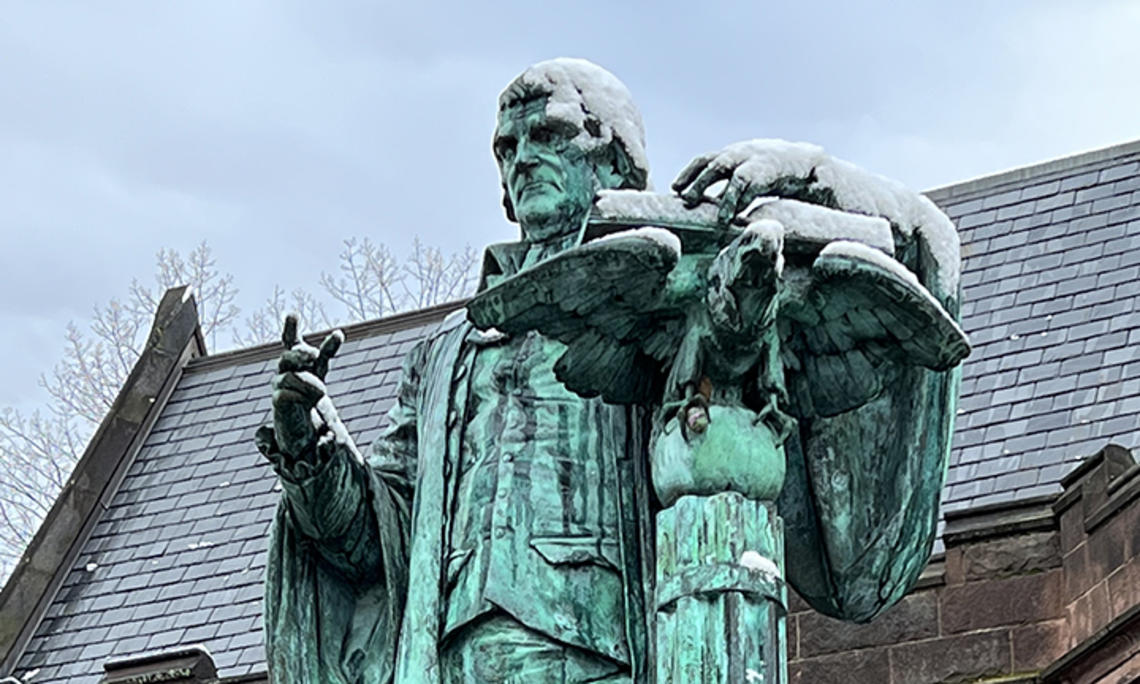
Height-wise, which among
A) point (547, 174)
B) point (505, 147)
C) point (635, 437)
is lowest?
point (635, 437)

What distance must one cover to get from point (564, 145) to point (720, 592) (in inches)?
62.6

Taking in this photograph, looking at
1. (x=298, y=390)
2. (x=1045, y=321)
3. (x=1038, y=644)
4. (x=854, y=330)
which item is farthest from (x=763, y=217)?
(x=1045, y=321)

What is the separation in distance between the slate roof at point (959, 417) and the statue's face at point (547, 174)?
16.3m

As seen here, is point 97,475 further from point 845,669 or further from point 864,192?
point 864,192

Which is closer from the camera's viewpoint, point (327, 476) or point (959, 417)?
point (327, 476)

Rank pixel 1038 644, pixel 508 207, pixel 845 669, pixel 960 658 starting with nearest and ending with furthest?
1. pixel 508 207
2. pixel 1038 644
3. pixel 960 658
4. pixel 845 669

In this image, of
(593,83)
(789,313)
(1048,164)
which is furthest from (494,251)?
(1048,164)

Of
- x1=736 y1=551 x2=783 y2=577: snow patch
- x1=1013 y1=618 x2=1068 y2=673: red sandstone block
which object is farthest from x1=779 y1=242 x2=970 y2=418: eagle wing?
x1=1013 y1=618 x2=1068 y2=673: red sandstone block

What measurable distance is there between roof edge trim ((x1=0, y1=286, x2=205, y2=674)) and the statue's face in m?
23.0

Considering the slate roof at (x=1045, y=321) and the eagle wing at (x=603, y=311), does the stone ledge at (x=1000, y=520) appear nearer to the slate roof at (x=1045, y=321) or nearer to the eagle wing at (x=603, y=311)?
the slate roof at (x=1045, y=321)

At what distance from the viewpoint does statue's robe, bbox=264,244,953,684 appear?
823cm

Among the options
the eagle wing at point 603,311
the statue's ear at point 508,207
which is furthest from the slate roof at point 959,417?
the eagle wing at point 603,311

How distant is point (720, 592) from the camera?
25.1ft

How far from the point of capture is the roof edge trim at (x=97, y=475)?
31500 mm
